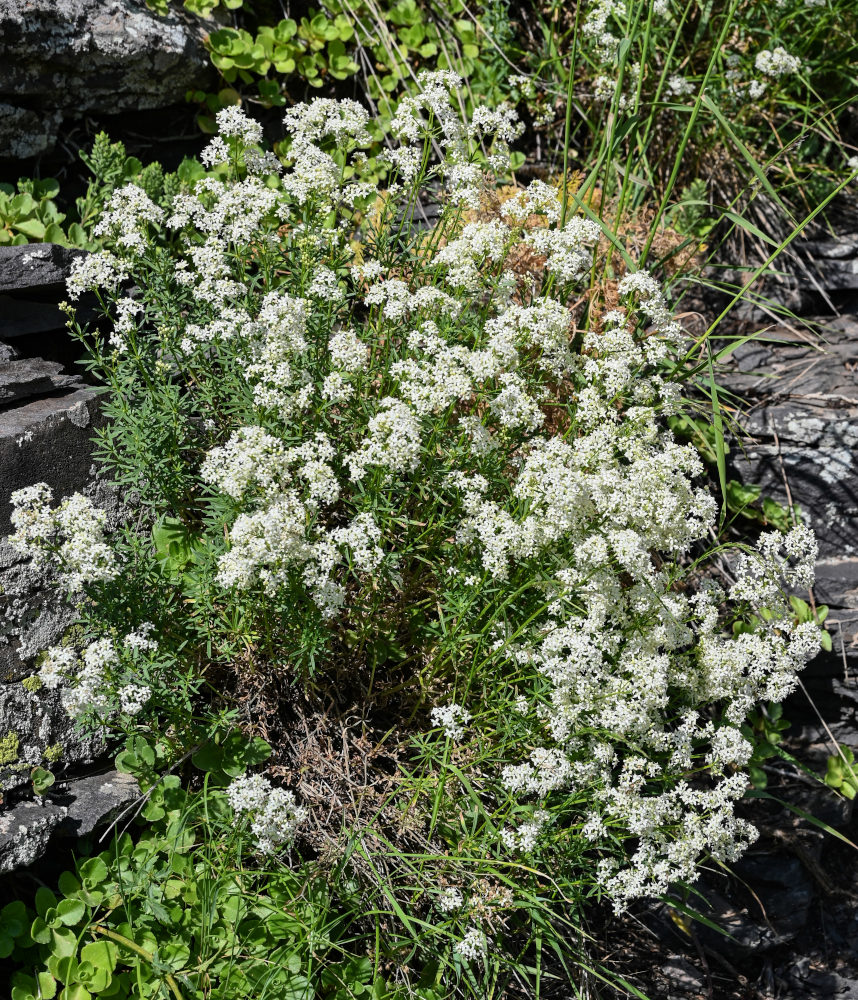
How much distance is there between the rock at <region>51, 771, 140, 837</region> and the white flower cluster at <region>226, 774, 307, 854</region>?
0.90 meters

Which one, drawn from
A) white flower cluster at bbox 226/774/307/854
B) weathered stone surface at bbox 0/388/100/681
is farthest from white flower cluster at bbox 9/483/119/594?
white flower cluster at bbox 226/774/307/854

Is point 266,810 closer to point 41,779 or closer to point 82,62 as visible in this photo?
point 41,779

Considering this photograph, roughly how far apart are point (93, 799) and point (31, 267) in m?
2.72

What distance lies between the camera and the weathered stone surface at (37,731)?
12.2 ft

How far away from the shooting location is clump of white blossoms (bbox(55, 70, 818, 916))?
3262mm

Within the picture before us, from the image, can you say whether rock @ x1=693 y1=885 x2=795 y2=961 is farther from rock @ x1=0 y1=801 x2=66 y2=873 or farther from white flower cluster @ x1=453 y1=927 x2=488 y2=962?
rock @ x1=0 y1=801 x2=66 y2=873

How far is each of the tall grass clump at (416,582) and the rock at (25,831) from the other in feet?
1.57

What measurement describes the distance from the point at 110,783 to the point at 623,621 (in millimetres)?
2321

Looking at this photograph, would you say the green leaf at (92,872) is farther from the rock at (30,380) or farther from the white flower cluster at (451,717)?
the rock at (30,380)

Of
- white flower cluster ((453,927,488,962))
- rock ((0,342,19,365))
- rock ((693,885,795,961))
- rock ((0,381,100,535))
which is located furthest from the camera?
rock ((693,885,795,961))

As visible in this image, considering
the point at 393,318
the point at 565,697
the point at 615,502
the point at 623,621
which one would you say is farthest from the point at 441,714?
the point at 393,318

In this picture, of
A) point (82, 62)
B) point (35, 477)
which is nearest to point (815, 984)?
point (35, 477)

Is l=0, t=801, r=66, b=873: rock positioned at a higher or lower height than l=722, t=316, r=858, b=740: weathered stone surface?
higher

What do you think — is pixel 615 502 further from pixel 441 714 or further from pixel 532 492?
pixel 441 714
